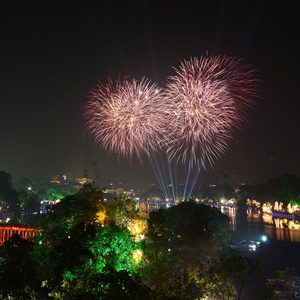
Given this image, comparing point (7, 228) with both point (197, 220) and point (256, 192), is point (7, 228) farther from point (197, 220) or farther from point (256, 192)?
point (256, 192)

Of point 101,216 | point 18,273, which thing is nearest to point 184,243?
point 101,216

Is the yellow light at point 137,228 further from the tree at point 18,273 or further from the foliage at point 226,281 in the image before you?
the tree at point 18,273

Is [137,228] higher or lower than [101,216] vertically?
lower

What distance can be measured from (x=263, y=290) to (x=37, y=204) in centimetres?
5318

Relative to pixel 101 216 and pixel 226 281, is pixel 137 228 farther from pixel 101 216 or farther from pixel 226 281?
pixel 226 281

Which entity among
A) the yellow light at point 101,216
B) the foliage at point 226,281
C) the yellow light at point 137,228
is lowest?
the foliage at point 226,281

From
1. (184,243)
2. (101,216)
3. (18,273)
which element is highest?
(101,216)

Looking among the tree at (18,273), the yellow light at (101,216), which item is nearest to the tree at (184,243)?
the yellow light at (101,216)

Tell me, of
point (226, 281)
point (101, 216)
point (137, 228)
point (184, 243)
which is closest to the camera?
point (226, 281)

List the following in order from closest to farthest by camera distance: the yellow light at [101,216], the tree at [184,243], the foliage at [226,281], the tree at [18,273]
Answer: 1. the tree at [18,273]
2. the tree at [184,243]
3. the foliage at [226,281]
4. the yellow light at [101,216]

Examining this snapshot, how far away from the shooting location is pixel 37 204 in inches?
2771

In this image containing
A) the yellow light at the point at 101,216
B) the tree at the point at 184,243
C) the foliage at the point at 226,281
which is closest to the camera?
the tree at the point at 184,243

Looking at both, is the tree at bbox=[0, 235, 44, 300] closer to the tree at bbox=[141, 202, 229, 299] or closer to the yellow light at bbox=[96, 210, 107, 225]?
the tree at bbox=[141, 202, 229, 299]

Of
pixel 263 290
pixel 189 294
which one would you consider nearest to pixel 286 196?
pixel 263 290
